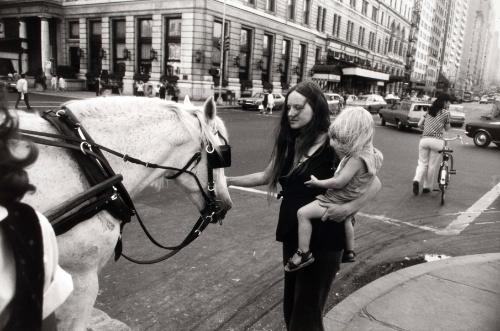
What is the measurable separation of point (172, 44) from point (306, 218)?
113ft

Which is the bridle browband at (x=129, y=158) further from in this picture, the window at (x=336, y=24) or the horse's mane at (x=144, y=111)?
the window at (x=336, y=24)

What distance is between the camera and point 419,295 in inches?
159

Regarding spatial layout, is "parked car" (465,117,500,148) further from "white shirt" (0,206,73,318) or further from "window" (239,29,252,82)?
"window" (239,29,252,82)

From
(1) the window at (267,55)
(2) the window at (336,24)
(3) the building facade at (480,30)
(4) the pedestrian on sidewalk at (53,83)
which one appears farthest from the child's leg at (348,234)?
(2) the window at (336,24)

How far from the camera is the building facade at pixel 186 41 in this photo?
33.4 metres

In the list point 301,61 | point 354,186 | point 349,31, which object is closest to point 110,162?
point 354,186

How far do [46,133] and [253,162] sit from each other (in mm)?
8393

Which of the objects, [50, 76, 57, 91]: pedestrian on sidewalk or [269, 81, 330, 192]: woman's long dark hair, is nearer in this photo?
[269, 81, 330, 192]: woman's long dark hair

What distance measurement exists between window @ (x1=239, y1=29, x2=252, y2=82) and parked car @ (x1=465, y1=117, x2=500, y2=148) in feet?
80.5

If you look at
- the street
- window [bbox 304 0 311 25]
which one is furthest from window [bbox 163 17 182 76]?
the street

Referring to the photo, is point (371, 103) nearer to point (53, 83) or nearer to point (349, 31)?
point (349, 31)

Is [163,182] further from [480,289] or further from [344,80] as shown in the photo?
[344,80]

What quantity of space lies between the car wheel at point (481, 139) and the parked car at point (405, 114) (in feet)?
12.6

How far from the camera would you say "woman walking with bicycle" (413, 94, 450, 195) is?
846 centimetres
